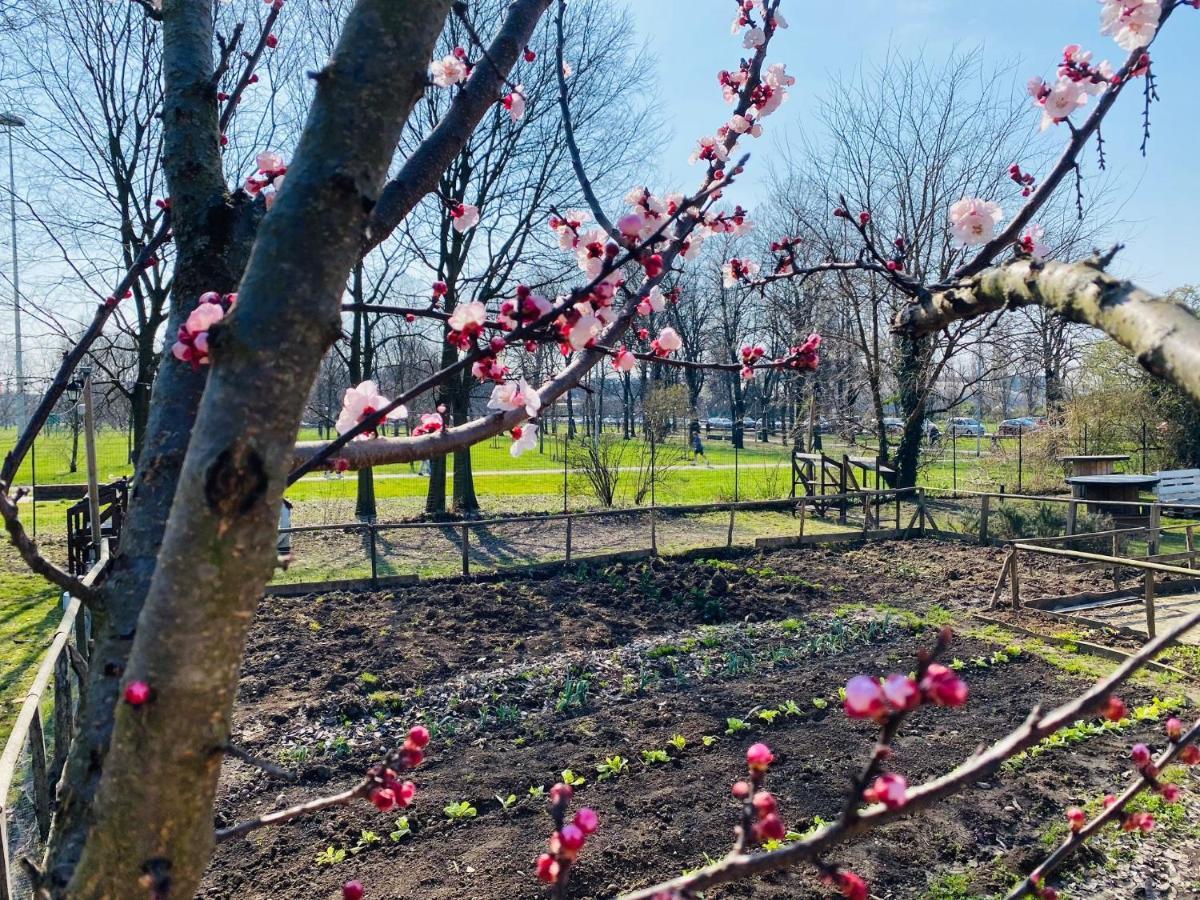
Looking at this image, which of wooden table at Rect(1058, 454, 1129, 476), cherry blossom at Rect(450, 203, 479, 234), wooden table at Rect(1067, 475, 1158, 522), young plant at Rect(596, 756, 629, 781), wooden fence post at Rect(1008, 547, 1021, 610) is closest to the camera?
cherry blossom at Rect(450, 203, 479, 234)

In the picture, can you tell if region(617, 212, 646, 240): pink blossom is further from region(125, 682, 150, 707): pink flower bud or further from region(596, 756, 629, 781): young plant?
region(596, 756, 629, 781): young plant

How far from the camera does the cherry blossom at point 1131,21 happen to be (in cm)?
172

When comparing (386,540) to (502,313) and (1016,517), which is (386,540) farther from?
(502,313)

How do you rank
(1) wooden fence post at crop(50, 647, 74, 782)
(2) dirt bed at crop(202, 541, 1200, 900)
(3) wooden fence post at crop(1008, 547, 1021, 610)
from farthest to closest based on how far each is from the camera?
1. (3) wooden fence post at crop(1008, 547, 1021, 610)
2. (1) wooden fence post at crop(50, 647, 74, 782)
3. (2) dirt bed at crop(202, 541, 1200, 900)

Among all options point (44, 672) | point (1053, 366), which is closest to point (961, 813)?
point (44, 672)

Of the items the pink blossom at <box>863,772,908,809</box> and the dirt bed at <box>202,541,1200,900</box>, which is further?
the dirt bed at <box>202,541,1200,900</box>

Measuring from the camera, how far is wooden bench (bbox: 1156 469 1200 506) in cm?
1520

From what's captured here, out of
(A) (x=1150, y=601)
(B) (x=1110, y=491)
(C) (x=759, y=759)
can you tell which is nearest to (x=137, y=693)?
(C) (x=759, y=759)

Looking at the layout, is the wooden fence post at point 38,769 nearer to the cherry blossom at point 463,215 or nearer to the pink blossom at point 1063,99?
the cherry blossom at point 463,215

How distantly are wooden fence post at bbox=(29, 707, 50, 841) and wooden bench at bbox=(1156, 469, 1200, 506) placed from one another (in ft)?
56.5

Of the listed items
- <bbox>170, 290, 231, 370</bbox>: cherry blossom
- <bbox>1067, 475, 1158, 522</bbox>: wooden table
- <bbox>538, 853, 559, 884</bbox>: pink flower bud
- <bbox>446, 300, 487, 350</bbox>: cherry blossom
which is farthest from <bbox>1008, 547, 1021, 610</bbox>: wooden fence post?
<bbox>170, 290, 231, 370</bbox>: cherry blossom

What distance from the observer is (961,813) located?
4570mm

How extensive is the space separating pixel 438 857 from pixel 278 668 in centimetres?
341

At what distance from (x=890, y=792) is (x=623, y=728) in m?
5.10
